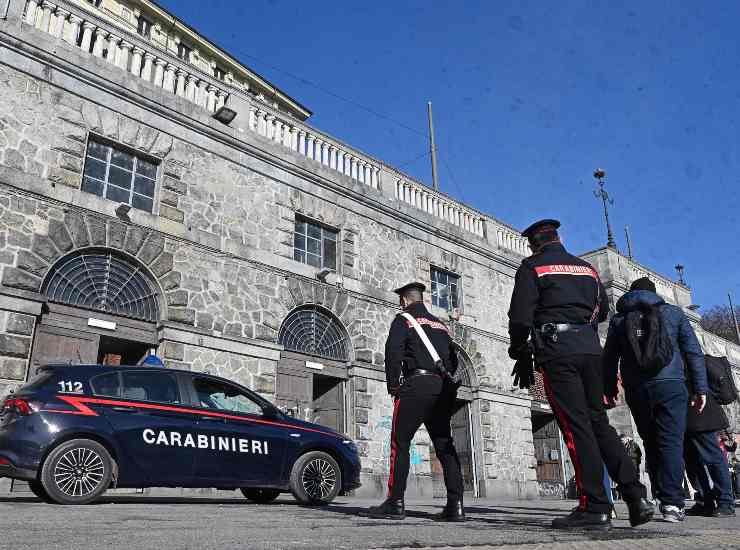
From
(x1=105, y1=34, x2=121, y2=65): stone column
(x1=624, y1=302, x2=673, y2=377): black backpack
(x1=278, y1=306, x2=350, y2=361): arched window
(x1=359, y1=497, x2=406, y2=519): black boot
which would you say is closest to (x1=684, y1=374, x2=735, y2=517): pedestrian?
(x1=624, y1=302, x2=673, y2=377): black backpack

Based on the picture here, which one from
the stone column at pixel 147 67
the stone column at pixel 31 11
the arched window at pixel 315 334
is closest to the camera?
the stone column at pixel 31 11

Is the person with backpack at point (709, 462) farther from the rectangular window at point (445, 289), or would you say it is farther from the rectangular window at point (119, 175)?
the rectangular window at point (445, 289)

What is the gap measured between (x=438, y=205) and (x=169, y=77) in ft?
28.5

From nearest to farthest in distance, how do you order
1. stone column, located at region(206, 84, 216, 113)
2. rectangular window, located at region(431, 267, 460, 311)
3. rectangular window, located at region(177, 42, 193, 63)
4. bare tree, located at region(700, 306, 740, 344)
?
stone column, located at region(206, 84, 216, 113), rectangular window, located at region(431, 267, 460, 311), rectangular window, located at region(177, 42, 193, 63), bare tree, located at region(700, 306, 740, 344)

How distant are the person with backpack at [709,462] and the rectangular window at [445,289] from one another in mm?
11087

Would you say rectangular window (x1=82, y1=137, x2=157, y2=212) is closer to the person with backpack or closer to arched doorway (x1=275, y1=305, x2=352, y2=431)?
arched doorway (x1=275, y1=305, x2=352, y2=431)

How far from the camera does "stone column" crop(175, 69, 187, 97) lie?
13273mm

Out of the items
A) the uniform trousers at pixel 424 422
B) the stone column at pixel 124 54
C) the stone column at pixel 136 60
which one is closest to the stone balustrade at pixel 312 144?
the stone column at pixel 136 60

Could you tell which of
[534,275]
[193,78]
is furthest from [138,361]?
[534,275]

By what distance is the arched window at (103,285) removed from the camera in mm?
10391

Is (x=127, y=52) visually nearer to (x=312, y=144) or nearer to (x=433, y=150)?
(x=312, y=144)

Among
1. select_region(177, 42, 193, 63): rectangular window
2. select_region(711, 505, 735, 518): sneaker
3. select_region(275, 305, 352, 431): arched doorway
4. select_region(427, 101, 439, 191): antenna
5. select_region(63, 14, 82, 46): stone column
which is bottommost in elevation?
select_region(711, 505, 735, 518): sneaker

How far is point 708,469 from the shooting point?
618 centimetres

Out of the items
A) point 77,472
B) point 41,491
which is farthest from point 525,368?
point 41,491
